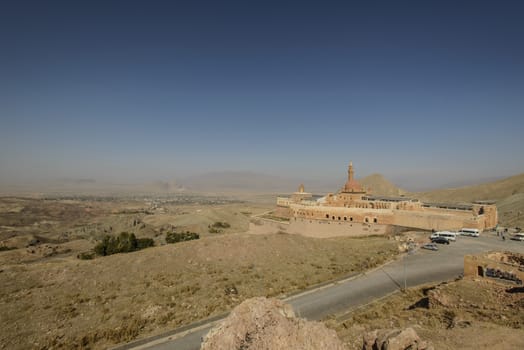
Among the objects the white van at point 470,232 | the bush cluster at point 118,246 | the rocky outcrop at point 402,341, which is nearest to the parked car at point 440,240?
the white van at point 470,232

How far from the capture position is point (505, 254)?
1719cm

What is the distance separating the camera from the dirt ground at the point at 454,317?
337 inches

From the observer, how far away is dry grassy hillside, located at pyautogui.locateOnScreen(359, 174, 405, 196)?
89425mm

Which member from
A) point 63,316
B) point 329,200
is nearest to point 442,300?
point 63,316

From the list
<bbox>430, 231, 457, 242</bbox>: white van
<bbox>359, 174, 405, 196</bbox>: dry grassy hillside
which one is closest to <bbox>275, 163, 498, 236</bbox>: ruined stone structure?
<bbox>430, 231, 457, 242</bbox>: white van

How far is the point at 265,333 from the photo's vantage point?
17.6 feet

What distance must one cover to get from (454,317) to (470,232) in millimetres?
24632

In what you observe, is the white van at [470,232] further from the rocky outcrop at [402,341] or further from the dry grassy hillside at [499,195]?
the rocky outcrop at [402,341]

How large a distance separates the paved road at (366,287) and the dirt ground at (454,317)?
1126 mm

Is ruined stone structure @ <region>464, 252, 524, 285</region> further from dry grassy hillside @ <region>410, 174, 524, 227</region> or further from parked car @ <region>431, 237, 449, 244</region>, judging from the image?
dry grassy hillside @ <region>410, 174, 524, 227</region>

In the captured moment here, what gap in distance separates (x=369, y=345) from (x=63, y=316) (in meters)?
13.6

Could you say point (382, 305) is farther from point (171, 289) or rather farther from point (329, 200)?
point (329, 200)

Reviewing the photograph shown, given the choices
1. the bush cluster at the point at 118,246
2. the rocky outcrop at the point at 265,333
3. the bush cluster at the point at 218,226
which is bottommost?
the bush cluster at the point at 218,226

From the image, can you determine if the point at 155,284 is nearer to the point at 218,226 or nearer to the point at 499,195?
the point at 218,226
